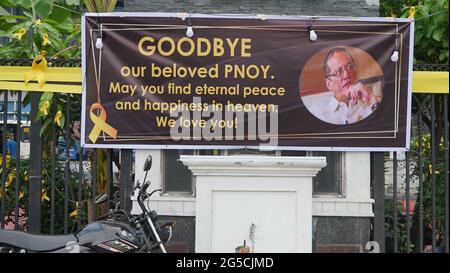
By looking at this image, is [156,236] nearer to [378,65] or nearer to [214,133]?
[214,133]

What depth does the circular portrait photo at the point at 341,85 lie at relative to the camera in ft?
21.0

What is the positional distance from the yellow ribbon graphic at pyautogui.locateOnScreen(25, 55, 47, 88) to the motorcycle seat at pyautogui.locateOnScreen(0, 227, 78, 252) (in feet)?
6.29

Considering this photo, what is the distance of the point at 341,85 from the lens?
6.39 m

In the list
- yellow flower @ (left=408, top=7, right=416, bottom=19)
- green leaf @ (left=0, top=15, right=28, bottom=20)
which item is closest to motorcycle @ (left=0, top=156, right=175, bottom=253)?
green leaf @ (left=0, top=15, right=28, bottom=20)

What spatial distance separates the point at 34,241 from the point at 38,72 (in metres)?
2.12

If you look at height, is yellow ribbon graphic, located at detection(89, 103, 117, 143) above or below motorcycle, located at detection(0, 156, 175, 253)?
above

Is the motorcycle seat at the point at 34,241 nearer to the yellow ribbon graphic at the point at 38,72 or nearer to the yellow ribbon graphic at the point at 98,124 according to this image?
the yellow ribbon graphic at the point at 98,124

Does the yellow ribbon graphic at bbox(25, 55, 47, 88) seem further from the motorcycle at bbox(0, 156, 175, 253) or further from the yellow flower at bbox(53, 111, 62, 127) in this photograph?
the motorcycle at bbox(0, 156, 175, 253)

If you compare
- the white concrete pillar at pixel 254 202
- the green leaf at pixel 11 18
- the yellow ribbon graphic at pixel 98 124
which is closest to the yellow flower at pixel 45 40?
the green leaf at pixel 11 18

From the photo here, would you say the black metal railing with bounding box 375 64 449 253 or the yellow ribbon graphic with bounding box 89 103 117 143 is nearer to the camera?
the yellow ribbon graphic with bounding box 89 103 117 143

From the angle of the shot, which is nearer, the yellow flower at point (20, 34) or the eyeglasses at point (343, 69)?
the eyeglasses at point (343, 69)

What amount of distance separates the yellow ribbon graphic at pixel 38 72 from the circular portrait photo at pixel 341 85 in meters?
2.76

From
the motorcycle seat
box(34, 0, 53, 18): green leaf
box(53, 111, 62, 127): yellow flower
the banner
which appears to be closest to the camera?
the motorcycle seat

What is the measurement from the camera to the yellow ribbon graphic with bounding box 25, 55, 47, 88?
642cm
